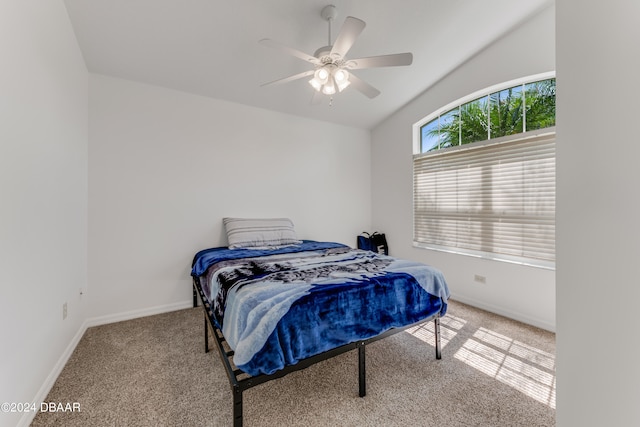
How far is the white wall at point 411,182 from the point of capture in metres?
2.61

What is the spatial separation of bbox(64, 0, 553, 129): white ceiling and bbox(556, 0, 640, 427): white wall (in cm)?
206

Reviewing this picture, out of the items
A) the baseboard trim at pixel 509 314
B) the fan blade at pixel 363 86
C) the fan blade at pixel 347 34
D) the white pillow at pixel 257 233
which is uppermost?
the fan blade at pixel 347 34

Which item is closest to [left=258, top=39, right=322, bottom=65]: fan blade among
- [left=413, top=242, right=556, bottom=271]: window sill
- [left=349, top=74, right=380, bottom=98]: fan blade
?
[left=349, top=74, right=380, bottom=98]: fan blade

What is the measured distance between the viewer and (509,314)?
2.84 m

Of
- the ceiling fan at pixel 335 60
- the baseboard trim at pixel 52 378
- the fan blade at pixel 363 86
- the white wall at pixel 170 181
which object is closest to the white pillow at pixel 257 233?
the white wall at pixel 170 181

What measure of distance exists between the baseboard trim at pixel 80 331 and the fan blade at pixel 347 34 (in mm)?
2939

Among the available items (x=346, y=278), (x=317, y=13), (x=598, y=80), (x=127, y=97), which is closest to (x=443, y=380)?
(x=346, y=278)

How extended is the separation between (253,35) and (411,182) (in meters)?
2.84

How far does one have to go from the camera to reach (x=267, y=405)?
1.58 metres

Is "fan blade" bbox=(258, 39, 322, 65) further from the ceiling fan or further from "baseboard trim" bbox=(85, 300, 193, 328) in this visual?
"baseboard trim" bbox=(85, 300, 193, 328)

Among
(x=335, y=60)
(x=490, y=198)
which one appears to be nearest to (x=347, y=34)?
(x=335, y=60)

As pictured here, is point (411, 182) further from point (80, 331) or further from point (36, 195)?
point (80, 331)

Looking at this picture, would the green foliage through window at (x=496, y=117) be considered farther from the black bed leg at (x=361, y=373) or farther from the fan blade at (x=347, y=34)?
the black bed leg at (x=361, y=373)

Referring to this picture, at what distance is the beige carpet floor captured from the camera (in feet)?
4.85
